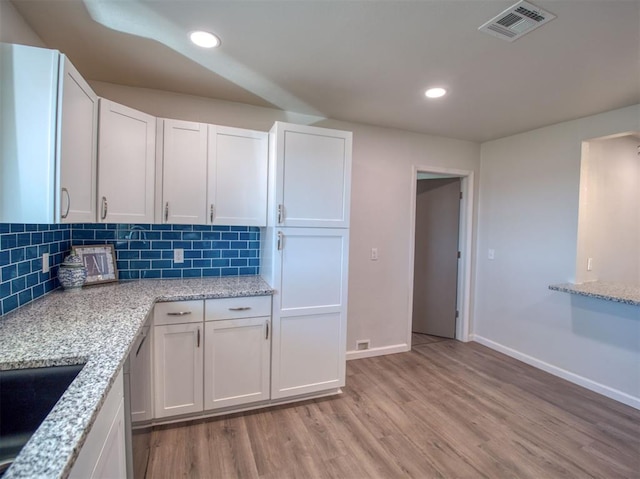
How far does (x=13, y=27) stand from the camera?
1558mm

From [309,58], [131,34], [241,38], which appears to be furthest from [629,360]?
[131,34]

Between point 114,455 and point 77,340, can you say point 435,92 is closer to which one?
point 77,340

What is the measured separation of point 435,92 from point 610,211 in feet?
7.51

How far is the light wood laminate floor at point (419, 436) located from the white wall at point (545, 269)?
0.30 meters

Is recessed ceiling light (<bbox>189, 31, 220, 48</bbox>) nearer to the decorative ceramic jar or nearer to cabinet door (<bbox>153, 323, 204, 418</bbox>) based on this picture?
the decorative ceramic jar

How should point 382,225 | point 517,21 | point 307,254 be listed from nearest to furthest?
1. point 517,21
2. point 307,254
3. point 382,225

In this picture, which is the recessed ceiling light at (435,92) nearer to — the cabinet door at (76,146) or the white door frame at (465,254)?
the white door frame at (465,254)

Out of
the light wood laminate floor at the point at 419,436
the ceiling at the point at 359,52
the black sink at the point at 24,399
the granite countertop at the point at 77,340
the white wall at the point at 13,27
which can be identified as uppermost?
the ceiling at the point at 359,52

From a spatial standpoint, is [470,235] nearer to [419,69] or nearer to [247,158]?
[419,69]

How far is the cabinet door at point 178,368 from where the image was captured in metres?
2.04

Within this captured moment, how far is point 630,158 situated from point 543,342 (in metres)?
2.10

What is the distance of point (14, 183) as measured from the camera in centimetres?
132

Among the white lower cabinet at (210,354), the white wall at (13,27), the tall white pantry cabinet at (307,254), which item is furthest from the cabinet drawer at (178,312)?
the white wall at (13,27)

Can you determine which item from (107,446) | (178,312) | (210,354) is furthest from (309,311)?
(107,446)
